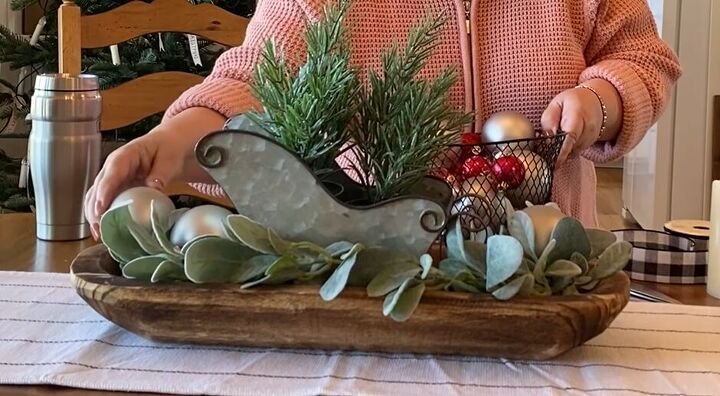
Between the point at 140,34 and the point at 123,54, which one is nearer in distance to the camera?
the point at 140,34

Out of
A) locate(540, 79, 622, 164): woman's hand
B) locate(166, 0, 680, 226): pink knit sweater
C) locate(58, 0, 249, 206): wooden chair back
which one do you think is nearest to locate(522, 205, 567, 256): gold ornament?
locate(540, 79, 622, 164): woman's hand

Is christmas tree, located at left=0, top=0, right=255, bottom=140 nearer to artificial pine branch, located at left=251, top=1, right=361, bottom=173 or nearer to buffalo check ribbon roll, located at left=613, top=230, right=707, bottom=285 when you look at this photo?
buffalo check ribbon roll, located at left=613, top=230, right=707, bottom=285

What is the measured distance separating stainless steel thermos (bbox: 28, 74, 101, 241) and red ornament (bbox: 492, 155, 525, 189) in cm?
48

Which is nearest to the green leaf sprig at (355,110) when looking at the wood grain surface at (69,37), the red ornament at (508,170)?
the red ornament at (508,170)

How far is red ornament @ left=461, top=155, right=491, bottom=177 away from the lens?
2.04ft

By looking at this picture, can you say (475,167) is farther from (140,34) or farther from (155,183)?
(140,34)

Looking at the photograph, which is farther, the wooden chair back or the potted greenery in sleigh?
the wooden chair back

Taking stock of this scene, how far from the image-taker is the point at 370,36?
3.37 ft

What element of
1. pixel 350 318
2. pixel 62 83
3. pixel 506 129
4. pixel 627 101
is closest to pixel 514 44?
pixel 627 101

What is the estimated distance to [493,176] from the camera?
632 millimetres

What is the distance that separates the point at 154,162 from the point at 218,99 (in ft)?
0.43

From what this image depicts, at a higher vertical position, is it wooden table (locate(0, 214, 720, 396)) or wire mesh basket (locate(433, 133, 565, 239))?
wire mesh basket (locate(433, 133, 565, 239))

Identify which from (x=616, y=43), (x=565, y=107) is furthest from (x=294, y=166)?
(x=616, y=43)

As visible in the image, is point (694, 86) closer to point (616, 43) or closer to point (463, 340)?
point (616, 43)
